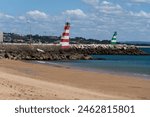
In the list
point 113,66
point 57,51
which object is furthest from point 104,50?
point 113,66

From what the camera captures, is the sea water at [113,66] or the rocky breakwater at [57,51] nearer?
the sea water at [113,66]

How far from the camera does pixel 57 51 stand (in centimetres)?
5841

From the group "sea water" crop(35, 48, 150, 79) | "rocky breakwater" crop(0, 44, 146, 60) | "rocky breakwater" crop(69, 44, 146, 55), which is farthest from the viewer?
"rocky breakwater" crop(69, 44, 146, 55)

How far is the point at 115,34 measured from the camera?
89938 mm

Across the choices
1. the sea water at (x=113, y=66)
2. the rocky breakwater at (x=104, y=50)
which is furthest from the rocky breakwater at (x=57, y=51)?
the sea water at (x=113, y=66)

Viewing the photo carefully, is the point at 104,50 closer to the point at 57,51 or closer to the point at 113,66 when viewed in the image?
the point at 57,51

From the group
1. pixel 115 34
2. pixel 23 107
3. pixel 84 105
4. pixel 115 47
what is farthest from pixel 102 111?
pixel 115 34

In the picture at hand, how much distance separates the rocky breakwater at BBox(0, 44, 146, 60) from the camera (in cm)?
5003

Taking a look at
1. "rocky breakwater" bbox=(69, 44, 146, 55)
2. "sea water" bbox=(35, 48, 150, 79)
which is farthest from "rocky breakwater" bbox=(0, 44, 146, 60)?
"sea water" bbox=(35, 48, 150, 79)

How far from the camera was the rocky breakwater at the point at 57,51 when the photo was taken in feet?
164

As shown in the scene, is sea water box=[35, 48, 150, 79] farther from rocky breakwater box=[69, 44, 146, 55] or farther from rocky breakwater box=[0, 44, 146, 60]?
rocky breakwater box=[69, 44, 146, 55]

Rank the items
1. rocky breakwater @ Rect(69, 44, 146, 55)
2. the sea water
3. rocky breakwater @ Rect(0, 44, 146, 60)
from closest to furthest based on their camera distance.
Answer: the sea water
rocky breakwater @ Rect(0, 44, 146, 60)
rocky breakwater @ Rect(69, 44, 146, 55)

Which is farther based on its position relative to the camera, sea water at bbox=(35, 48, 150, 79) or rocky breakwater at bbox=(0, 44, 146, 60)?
rocky breakwater at bbox=(0, 44, 146, 60)

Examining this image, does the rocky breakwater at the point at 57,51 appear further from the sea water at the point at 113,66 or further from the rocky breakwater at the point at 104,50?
the sea water at the point at 113,66
